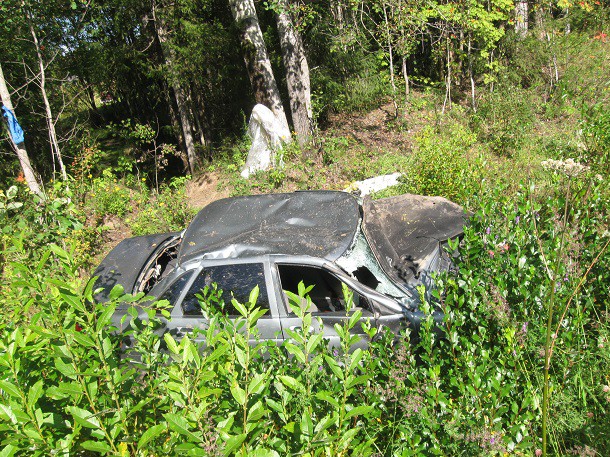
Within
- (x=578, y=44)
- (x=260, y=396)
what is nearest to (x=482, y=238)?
(x=260, y=396)

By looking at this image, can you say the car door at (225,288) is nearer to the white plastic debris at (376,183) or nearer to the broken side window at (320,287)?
the broken side window at (320,287)

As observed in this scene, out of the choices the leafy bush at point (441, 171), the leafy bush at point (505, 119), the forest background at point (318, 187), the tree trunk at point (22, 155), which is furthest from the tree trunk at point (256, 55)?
the tree trunk at point (22, 155)

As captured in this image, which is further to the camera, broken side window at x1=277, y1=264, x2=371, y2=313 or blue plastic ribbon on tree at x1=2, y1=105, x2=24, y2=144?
blue plastic ribbon on tree at x1=2, y1=105, x2=24, y2=144

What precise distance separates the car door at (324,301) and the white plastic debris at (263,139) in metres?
5.41

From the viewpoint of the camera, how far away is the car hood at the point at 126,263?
4.57 m

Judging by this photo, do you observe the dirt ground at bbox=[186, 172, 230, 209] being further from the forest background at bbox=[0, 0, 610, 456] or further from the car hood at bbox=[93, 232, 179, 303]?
the car hood at bbox=[93, 232, 179, 303]

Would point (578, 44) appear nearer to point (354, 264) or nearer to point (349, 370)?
point (354, 264)

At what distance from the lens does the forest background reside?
1.77 m

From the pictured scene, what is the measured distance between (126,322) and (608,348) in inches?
151

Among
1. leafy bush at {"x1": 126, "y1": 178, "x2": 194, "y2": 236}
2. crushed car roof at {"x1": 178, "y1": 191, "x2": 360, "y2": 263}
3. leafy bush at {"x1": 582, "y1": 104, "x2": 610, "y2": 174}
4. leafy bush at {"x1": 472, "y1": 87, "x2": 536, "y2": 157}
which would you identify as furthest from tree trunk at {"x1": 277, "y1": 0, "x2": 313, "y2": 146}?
leafy bush at {"x1": 582, "y1": 104, "x2": 610, "y2": 174}

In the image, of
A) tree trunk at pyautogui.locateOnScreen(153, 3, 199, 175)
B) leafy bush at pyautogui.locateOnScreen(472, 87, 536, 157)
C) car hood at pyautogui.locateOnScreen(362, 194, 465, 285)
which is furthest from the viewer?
tree trunk at pyautogui.locateOnScreen(153, 3, 199, 175)

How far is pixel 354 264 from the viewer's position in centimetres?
394

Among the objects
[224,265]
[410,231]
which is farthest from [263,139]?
[224,265]

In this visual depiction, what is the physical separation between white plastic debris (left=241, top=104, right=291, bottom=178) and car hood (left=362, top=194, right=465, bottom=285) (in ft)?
15.1
